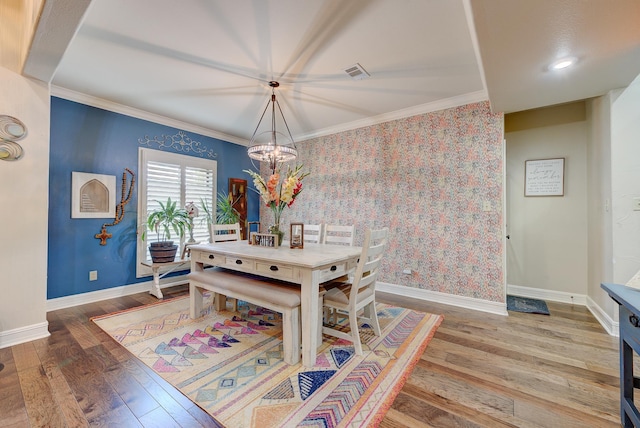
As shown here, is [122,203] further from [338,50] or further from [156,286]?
[338,50]

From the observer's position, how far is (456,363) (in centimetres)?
195

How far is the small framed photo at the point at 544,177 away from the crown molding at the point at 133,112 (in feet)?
15.6

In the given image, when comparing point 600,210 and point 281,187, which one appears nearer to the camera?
point 281,187

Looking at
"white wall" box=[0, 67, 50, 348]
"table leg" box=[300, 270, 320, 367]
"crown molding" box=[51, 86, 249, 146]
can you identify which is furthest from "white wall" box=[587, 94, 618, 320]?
"white wall" box=[0, 67, 50, 348]

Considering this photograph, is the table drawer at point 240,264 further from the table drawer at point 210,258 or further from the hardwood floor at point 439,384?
the hardwood floor at point 439,384

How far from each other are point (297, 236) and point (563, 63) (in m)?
2.62

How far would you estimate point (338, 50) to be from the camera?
228 centimetres

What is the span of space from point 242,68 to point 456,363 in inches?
128

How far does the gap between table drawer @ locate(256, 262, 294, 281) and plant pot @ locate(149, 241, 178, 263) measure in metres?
2.06

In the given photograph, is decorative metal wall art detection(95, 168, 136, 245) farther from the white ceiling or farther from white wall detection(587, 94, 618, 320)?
white wall detection(587, 94, 618, 320)

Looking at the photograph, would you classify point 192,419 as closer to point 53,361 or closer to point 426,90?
point 53,361

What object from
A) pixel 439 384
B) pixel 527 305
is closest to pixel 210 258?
pixel 439 384

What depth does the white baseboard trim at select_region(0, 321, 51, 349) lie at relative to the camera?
2156 mm

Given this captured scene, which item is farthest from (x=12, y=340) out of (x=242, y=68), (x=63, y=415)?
(x=242, y=68)
